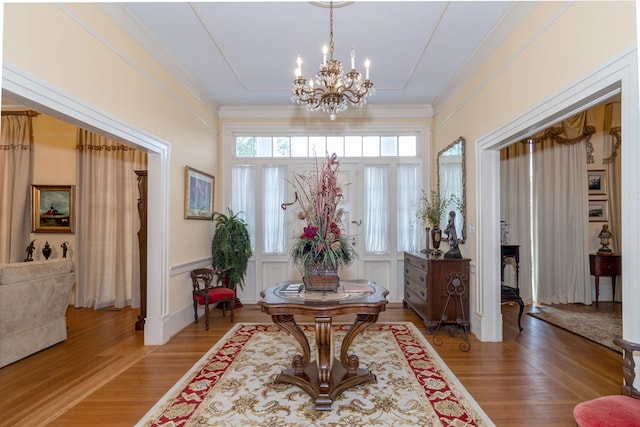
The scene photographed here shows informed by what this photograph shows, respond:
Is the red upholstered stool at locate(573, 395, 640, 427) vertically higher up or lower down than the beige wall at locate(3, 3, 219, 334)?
lower down

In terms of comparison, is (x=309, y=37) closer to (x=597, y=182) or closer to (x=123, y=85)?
(x=123, y=85)

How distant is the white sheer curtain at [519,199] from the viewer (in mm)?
6044

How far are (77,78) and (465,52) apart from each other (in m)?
4.04

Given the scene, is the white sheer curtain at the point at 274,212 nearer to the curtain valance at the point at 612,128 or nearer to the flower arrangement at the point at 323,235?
the flower arrangement at the point at 323,235

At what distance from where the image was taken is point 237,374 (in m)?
3.22

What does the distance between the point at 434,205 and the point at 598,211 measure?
3124 mm

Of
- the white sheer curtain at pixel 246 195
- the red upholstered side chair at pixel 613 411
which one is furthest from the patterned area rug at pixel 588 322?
the white sheer curtain at pixel 246 195

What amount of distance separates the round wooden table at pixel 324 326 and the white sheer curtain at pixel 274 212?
3040 mm

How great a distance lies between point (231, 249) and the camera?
5344mm

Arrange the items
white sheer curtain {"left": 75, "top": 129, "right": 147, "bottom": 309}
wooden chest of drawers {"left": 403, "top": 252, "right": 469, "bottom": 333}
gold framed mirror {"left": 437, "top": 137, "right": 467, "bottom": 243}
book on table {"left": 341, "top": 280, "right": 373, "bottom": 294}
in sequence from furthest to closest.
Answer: white sheer curtain {"left": 75, "top": 129, "right": 147, "bottom": 309} < gold framed mirror {"left": 437, "top": 137, "right": 467, "bottom": 243} < wooden chest of drawers {"left": 403, "top": 252, "right": 469, "bottom": 333} < book on table {"left": 341, "top": 280, "right": 373, "bottom": 294}

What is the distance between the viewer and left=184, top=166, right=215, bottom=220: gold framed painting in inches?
187

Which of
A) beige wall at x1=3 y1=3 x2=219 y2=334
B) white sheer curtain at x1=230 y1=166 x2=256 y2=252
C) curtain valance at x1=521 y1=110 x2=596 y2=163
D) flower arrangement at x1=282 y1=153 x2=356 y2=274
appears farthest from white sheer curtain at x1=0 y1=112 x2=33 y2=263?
curtain valance at x1=521 y1=110 x2=596 y2=163

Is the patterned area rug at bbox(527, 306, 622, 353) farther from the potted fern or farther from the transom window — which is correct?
the potted fern

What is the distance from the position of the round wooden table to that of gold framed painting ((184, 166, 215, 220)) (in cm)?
239
